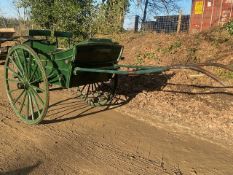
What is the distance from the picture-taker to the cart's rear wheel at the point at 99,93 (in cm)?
765

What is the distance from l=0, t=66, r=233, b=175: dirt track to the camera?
4.62 meters

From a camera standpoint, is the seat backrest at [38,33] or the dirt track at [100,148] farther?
the seat backrest at [38,33]

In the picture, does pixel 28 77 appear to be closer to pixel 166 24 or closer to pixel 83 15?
pixel 83 15

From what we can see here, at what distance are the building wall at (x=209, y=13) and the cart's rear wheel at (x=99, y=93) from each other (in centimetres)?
616

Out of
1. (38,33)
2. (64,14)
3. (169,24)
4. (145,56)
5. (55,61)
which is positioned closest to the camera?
(55,61)

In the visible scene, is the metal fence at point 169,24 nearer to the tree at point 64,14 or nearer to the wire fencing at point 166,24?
the wire fencing at point 166,24

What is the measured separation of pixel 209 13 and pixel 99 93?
712 cm

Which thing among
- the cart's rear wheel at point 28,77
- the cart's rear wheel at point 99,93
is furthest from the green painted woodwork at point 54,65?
the cart's rear wheel at point 99,93

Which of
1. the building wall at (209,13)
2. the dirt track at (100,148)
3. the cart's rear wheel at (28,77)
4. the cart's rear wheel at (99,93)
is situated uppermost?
the building wall at (209,13)

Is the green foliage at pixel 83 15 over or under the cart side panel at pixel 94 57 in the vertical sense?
over

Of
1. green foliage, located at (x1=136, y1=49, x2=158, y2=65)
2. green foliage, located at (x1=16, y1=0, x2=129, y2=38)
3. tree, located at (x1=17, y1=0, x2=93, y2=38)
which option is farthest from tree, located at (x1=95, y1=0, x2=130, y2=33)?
green foliage, located at (x1=136, y1=49, x2=158, y2=65)

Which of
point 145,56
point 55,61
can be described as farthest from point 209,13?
point 55,61

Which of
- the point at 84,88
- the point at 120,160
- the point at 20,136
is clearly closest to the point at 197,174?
the point at 120,160

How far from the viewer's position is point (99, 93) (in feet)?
26.5
